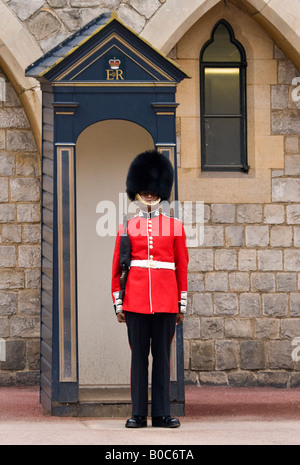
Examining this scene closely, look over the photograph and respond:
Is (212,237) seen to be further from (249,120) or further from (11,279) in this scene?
(11,279)

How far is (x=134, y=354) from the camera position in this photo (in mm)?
5672

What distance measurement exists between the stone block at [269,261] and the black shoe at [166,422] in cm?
252

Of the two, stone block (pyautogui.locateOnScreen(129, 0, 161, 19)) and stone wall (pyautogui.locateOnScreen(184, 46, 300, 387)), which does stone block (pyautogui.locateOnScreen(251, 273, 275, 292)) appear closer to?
stone wall (pyautogui.locateOnScreen(184, 46, 300, 387))

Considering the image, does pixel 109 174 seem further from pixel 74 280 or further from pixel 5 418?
pixel 5 418

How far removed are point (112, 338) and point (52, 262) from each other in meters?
0.84

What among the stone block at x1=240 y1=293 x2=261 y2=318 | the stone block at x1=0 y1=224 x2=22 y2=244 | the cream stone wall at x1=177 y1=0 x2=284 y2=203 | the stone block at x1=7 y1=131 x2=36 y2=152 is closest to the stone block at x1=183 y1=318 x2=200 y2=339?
the stone block at x1=240 y1=293 x2=261 y2=318

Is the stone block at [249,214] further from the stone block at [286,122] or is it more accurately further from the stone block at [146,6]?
the stone block at [146,6]

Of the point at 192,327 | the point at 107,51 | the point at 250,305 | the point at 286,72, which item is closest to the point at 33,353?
the point at 192,327

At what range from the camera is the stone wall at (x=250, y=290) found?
7879 mm

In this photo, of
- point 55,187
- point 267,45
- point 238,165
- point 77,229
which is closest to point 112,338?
point 77,229

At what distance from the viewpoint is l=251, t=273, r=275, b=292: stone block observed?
26.0 feet

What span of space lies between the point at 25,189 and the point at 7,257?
515mm

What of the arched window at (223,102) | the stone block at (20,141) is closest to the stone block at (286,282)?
the arched window at (223,102)

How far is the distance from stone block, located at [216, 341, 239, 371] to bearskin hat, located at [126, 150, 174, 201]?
7.92 feet
